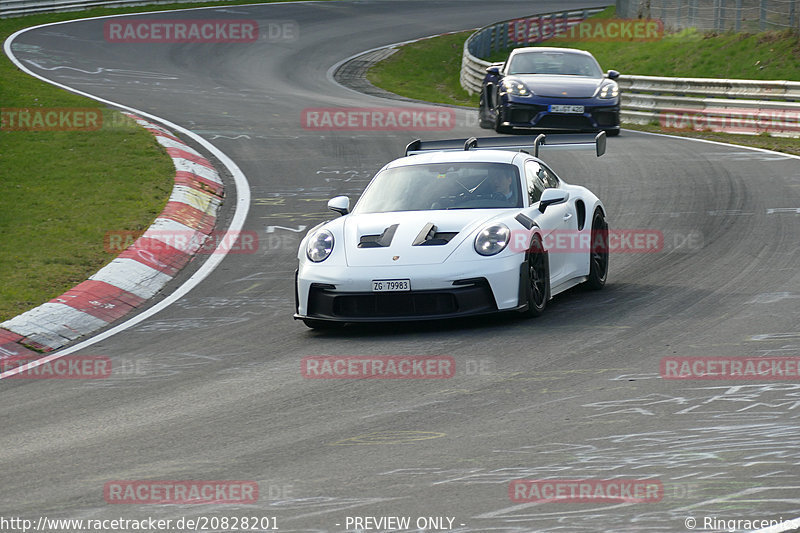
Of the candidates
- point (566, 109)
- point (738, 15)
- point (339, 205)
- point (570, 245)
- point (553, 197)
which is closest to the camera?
point (553, 197)

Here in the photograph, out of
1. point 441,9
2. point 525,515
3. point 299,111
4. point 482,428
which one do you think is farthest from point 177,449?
point 441,9

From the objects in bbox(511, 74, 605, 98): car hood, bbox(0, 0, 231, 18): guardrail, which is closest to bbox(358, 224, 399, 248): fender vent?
bbox(511, 74, 605, 98): car hood

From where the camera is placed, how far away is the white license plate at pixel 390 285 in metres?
8.83

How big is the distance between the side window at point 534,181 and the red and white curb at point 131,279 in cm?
351

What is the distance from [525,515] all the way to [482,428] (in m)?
1.33

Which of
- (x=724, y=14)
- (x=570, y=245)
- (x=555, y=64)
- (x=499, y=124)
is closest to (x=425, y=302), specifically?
(x=570, y=245)

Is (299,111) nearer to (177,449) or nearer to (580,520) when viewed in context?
(177,449)

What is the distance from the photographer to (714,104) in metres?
23.0

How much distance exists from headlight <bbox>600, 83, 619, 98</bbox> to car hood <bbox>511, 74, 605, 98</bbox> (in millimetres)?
122

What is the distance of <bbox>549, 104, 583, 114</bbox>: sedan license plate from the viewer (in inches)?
787

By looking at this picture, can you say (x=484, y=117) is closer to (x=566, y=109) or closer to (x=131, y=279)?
(x=566, y=109)

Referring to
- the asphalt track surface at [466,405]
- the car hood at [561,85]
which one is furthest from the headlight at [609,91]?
the asphalt track surface at [466,405]

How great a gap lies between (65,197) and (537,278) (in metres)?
7.07

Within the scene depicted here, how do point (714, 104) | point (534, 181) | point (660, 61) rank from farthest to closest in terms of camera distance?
1. point (660, 61)
2. point (714, 104)
3. point (534, 181)
